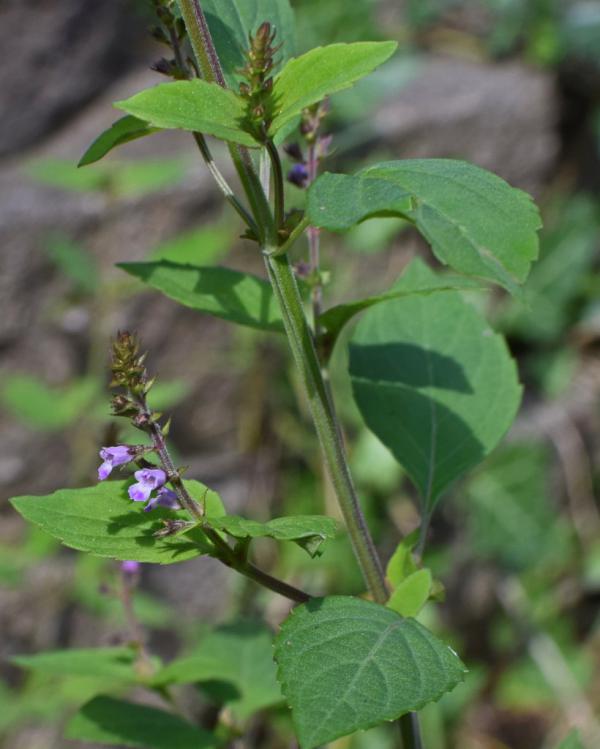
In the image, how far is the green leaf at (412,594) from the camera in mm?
907

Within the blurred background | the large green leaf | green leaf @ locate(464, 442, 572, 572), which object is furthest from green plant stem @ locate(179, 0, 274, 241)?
green leaf @ locate(464, 442, 572, 572)

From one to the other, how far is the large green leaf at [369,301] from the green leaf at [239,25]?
9.3 inches

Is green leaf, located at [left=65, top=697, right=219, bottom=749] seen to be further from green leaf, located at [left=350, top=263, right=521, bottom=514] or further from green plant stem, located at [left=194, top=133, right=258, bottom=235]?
green plant stem, located at [left=194, top=133, right=258, bottom=235]

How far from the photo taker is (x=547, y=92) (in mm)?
3688

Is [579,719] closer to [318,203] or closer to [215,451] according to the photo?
[215,451]

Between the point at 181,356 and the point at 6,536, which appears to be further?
the point at 181,356

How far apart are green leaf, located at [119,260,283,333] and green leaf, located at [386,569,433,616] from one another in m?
0.29

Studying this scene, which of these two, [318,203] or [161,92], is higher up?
[161,92]

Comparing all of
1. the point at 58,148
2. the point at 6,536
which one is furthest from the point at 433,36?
the point at 6,536

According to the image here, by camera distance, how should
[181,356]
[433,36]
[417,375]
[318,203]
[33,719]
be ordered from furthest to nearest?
[433,36]
[181,356]
[33,719]
[417,375]
[318,203]

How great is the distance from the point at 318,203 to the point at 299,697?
38 cm

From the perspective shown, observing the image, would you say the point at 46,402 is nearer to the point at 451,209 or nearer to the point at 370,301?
the point at 370,301

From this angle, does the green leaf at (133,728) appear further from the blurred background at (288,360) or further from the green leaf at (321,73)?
the blurred background at (288,360)

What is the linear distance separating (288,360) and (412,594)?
6.94ft
